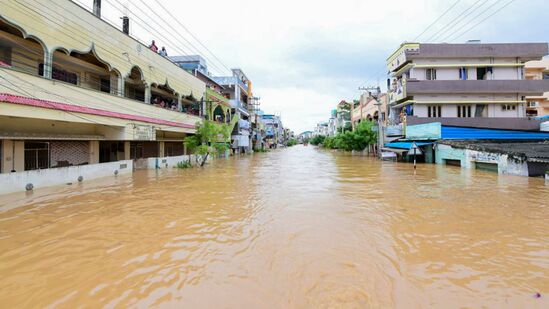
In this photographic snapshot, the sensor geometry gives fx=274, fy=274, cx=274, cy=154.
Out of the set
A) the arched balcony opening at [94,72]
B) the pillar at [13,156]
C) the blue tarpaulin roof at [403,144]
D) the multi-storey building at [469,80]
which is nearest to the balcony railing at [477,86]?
the multi-storey building at [469,80]

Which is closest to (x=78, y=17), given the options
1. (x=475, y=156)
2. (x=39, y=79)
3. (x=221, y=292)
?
(x=39, y=79)

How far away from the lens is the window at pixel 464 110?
28875 mm

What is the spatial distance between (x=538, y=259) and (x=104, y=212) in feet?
34.7

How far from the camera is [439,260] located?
488 cm

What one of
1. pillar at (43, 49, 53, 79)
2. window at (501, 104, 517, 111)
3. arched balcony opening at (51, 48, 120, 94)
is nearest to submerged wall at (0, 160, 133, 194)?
pillar at (43, 49, 53, 79)

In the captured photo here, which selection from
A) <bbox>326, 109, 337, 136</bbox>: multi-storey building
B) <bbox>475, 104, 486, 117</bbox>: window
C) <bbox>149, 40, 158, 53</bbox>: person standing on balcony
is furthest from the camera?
<bbox>326, 109, 337, 136</bbox>: multi-storey building

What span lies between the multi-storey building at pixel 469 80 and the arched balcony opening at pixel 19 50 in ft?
96.5

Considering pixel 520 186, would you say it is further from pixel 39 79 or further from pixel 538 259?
pixel 39 79

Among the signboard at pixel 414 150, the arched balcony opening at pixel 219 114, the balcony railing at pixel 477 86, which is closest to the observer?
the signboard at pixel 414 150

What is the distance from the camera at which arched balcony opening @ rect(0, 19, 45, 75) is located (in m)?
12.0

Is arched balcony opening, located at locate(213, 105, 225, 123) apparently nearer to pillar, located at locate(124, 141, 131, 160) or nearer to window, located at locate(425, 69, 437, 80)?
pillar, located at locate(124, 141, 131, 160)

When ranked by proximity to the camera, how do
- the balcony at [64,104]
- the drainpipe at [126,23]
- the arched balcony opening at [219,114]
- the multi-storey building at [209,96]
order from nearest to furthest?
the balcony at [64,104], the drainpipe at [126,23], the multi-storey building at [209,96], the arched balcony opening at [219,114]

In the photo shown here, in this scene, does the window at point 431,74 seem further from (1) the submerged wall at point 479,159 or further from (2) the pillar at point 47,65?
(2) the pillar at point 47,65

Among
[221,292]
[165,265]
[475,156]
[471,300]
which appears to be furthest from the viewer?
[475,156]
